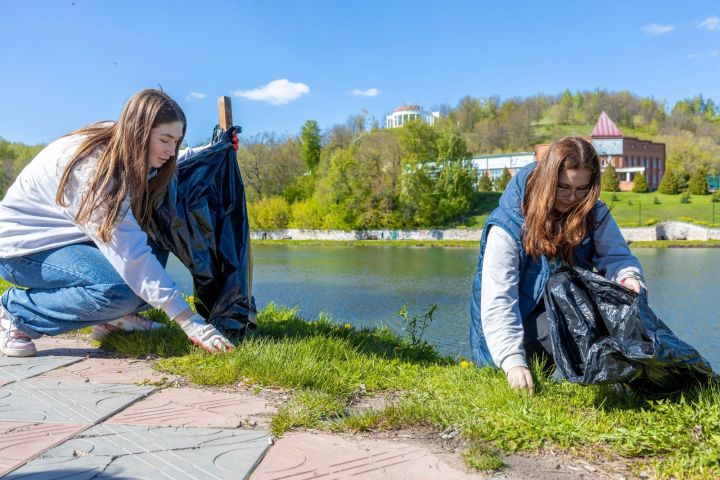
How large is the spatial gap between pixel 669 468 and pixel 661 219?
51.3 metres

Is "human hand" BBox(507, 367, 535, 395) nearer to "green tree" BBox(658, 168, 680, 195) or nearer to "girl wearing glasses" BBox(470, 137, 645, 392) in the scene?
"girl wearing glasses" BBox(470, 137, 645, 392)

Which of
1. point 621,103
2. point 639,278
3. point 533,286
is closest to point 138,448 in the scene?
point 533,286

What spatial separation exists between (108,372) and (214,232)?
107 cm

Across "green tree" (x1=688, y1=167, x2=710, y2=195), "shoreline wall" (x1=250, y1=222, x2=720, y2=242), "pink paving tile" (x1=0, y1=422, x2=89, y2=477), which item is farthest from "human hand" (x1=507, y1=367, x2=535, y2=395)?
"green tree" (x1=688, y1=167, x2=710, y2=195)

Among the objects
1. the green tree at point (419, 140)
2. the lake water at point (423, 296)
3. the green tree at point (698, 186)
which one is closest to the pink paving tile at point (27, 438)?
the lake water at point (423, 296)

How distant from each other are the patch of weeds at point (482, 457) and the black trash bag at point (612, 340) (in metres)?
0.57

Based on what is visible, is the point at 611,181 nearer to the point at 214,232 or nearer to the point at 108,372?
the point at 214,232

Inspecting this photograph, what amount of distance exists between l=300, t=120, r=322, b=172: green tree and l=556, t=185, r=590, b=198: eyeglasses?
64.3 metres

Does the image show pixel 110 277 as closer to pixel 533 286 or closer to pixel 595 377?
pixel 533 286

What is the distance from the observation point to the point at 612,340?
2.22m

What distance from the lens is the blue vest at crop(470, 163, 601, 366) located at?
2.82 meters

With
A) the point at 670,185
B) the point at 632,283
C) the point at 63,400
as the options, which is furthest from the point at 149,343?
the point at 670,185

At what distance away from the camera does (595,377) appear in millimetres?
2189

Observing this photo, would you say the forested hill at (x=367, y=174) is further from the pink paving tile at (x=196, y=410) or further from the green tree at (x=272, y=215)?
the pink paving tile at (x=196, y=410)
